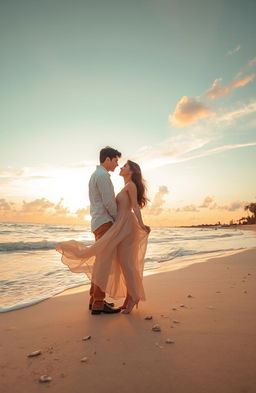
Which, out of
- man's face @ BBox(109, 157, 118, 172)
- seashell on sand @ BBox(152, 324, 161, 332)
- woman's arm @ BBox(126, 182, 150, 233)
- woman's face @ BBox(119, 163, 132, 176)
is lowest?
seashell on sand @ BBox(152, 324, 161, 332)

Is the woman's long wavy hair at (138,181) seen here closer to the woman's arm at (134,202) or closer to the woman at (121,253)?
the woman at (121,253)

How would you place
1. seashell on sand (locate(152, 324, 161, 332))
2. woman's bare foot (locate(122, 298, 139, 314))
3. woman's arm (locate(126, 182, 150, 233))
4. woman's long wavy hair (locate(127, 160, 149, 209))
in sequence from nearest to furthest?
seashell on sand (locate(152, 324, 161, 332)), woman's bare foot (locate(122, 298, 139, 314)), woman's arm (locate(126, 182, 150, 233)), woman's long wavy hair (locate(127, 160, 149, 209))

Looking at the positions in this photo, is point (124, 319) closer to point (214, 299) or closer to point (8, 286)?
point (214, 299)

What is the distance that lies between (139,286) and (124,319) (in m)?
0.59

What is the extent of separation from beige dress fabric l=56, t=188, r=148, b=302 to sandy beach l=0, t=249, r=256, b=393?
42 centimetres

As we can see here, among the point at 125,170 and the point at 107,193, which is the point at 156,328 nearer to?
the point at 107,193

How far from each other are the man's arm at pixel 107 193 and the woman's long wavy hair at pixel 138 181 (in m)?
0.46

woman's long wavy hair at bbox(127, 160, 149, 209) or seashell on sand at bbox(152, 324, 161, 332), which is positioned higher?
woman's long wavy hair at bbox(127, 160, 149, 209)

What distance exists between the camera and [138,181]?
461cm

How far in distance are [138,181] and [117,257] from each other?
131 cm

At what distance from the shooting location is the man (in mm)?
4219

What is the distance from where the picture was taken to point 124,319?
385 centimetres

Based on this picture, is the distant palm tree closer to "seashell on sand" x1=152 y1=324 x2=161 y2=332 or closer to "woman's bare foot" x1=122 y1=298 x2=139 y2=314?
"woman's bare foot" x1=122 y1=298 x2=139 y2=314

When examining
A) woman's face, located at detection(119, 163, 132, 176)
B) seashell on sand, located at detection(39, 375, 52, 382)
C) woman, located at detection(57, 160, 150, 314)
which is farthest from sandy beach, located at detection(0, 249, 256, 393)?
woman's face, located at detection(119, 163, 132, 176)
